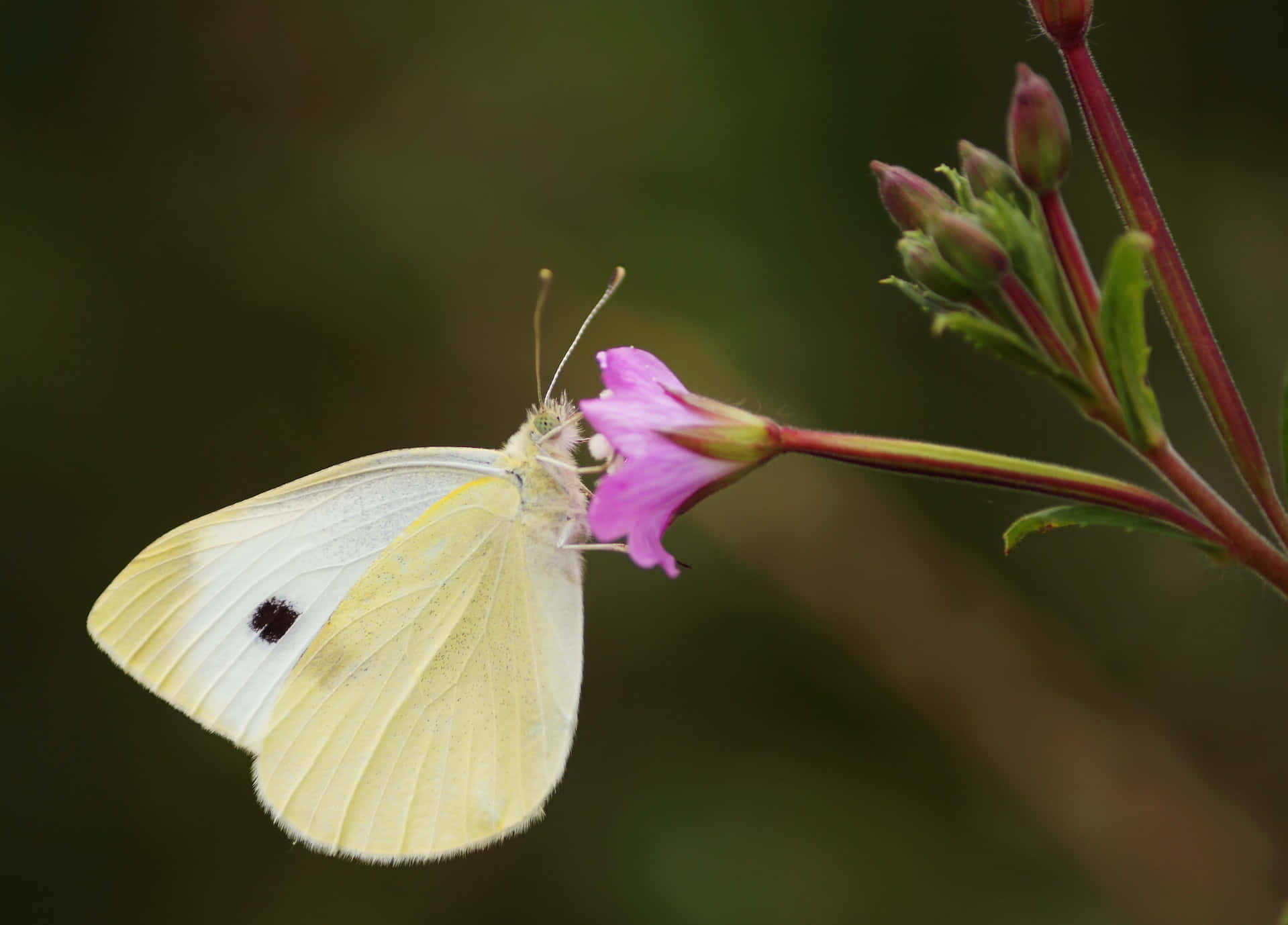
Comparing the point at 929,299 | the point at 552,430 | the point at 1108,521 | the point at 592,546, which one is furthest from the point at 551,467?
the point at 1108,521

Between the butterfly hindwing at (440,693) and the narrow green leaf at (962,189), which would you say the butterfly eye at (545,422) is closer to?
the butterfly hindwing at (440,693)

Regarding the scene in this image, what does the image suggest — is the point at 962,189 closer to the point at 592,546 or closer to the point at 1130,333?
the point at 1130,333

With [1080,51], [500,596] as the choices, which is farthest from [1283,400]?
[500,596]

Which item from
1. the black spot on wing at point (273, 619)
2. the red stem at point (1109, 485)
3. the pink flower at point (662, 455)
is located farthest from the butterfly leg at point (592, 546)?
the red stem at point (1109, 485)

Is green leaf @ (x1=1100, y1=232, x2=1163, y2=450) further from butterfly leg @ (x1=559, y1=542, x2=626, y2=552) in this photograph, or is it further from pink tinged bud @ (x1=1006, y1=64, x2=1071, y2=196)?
butterfly leg @ (x1=559, y1=542, x2=626, y2=552)

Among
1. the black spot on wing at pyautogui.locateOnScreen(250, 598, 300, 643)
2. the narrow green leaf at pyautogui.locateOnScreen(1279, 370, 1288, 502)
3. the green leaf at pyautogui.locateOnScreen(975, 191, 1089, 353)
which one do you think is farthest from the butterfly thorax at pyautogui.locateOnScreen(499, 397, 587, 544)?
the narrow green leaf at pyautogui.locateOnScreen(1279, 370, 1288, 502)
